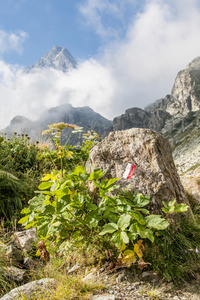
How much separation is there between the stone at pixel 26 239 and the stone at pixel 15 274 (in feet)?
1.65

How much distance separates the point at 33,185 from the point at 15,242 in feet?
5.39

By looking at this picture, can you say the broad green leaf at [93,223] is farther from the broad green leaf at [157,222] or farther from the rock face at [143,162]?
the rock face at [143,162]

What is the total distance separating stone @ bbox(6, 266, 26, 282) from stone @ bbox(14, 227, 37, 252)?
1.65 ft

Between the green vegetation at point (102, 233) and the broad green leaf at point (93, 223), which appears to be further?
the broad green leaf at point (93, 223)

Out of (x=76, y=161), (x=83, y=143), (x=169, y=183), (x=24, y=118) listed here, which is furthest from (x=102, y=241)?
(x=24, y=118)

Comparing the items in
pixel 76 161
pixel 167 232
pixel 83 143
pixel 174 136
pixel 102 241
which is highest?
pixel 174 136

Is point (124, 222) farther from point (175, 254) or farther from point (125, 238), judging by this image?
point (175, 254)

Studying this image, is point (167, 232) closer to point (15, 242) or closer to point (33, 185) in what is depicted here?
point (15, 242)

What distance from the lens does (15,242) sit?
3.54 meters

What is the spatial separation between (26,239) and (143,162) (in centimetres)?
249

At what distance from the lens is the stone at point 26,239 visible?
11.0 feet

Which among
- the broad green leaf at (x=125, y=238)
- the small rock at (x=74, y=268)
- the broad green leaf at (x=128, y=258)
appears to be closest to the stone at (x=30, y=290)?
the small rock at (x=74, y=268)

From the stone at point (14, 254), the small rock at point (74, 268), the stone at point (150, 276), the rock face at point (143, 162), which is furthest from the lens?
the rock face at point (143, 162)

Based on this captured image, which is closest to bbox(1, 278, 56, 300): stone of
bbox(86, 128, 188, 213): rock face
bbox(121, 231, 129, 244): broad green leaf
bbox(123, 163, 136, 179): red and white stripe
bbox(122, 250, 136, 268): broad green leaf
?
bbox(122, 250, 136, 268): broad green leaf
